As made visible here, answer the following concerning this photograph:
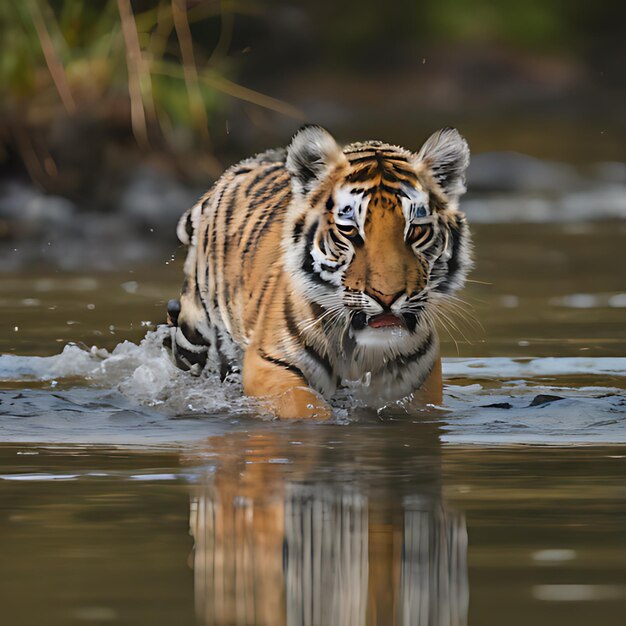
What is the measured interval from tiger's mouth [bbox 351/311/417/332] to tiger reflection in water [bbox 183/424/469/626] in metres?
0.83

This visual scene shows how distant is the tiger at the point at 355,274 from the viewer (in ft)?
18.4

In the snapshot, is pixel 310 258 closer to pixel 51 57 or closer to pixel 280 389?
pixel 280 389

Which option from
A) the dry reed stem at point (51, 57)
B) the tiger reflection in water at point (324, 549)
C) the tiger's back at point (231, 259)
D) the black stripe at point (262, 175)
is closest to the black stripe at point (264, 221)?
the tiger's back at point (231, 259)

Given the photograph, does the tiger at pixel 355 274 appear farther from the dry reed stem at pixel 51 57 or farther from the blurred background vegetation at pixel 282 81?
the dry reed stem at pixel 51 57

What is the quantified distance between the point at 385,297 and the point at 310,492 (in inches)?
48.1

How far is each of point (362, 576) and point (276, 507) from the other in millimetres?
766

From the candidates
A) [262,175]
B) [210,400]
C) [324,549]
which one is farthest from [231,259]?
[324,549]

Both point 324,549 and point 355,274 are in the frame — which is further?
point 355,274

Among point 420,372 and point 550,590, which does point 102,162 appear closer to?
point 420,372

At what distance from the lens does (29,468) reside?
4.80 m

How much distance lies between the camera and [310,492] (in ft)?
14.4

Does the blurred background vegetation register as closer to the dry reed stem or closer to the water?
the dry reed stem

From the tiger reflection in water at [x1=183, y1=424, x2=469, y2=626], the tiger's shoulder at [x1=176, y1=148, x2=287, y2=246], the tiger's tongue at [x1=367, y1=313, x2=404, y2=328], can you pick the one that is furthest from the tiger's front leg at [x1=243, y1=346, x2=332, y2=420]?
the tiger's shoulder at [x1=176, y1=148, x2=287, y2=246]

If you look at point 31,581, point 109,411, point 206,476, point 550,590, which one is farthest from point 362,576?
point 109,411
